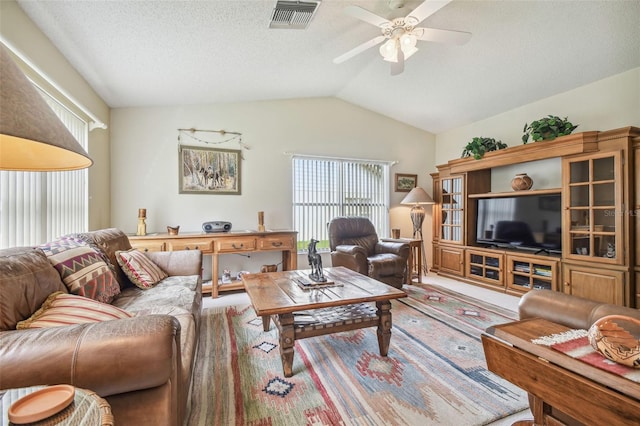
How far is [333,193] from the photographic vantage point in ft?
15.0

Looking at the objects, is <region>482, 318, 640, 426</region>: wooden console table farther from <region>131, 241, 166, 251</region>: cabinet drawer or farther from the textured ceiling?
<region>131, 241, 166, 251</region>: cabinet drawer

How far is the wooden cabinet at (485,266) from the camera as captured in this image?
368 centimetres

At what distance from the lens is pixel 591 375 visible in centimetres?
88

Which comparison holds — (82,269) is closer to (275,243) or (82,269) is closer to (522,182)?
(275,243)

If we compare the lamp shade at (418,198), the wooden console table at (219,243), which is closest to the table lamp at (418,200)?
the lamp shade at (418,198)

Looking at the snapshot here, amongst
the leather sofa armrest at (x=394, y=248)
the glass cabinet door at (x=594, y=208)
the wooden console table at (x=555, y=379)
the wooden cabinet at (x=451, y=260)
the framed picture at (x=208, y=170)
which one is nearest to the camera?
the wooden console table at (x=555, y=379)

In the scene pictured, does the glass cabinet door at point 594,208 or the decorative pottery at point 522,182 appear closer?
the glass cabinet door at point 594,208

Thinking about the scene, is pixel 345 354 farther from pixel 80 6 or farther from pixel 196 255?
pixel 80 6

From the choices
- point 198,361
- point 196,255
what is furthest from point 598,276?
point 196,255

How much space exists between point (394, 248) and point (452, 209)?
145 cm

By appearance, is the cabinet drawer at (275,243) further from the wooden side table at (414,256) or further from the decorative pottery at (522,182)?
the decorative pottery at (522,182)

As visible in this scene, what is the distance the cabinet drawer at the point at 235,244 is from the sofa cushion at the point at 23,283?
1.97m

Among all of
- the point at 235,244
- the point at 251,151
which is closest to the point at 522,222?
the point at 235,244

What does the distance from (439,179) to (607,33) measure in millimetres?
2561
